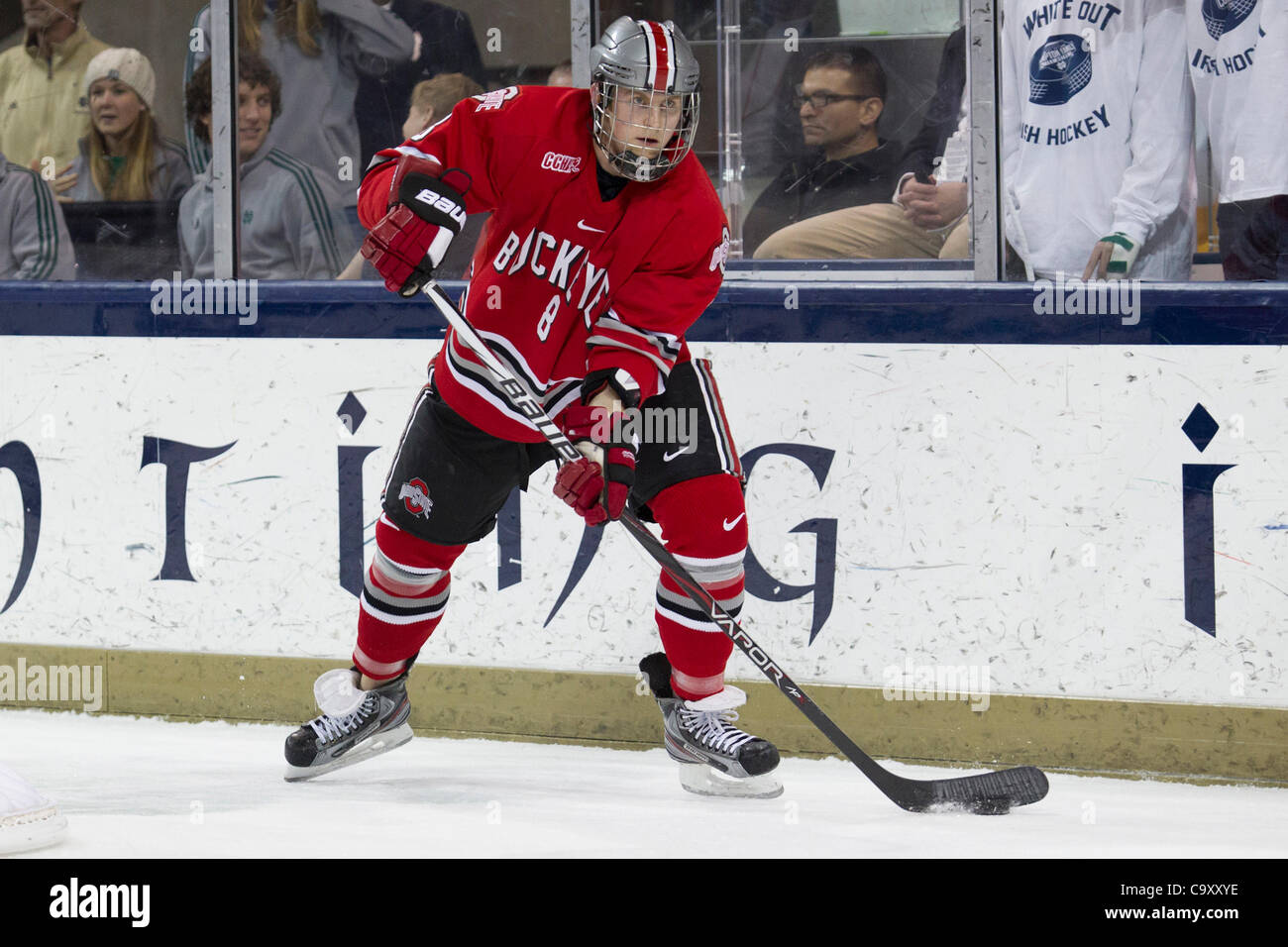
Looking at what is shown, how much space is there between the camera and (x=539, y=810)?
8.20 feet

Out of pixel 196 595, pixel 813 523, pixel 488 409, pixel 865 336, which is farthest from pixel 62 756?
pixel 865 336

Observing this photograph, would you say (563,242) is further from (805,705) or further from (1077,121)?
(1077,121)

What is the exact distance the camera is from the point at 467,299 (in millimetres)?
2658

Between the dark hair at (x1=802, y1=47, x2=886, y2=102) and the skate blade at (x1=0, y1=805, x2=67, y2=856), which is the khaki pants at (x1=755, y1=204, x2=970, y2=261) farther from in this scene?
the skate blade at (x1=0, y1=805, x2=67, y2=856)

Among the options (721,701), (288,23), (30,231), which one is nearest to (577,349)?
(721,701)

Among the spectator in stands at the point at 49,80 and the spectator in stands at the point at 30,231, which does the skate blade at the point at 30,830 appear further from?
the spectator in stands at the point at 49,80

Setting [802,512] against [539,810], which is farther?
[802,512]

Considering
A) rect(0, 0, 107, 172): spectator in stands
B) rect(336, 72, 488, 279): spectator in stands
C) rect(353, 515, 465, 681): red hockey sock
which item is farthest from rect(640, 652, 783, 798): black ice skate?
rect(0, 0, 107, 172): spectator in stands

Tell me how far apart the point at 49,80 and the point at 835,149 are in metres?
1.82

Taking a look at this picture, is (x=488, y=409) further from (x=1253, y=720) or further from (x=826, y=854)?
(x=1253, y=720)

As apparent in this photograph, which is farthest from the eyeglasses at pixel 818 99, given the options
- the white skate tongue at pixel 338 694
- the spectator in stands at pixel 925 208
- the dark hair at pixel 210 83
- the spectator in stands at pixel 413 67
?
the white skate tongue at pixel 338 694

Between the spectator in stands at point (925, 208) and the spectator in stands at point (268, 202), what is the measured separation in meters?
1.01

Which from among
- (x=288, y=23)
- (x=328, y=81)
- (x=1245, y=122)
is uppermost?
(x=288, y=23)

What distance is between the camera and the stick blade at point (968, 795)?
2.44 meters
